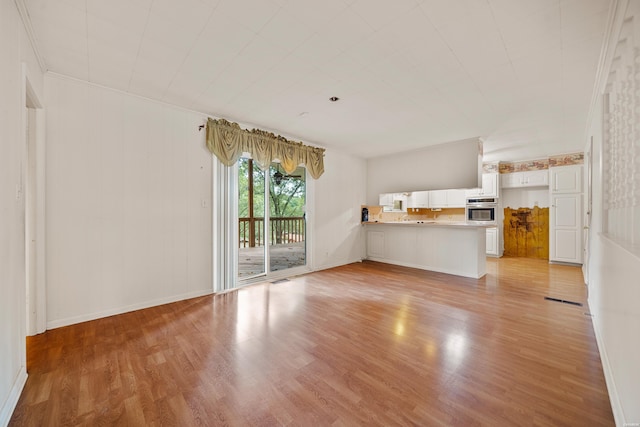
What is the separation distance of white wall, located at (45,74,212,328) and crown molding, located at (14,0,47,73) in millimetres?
239

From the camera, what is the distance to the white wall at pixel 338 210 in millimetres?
5395

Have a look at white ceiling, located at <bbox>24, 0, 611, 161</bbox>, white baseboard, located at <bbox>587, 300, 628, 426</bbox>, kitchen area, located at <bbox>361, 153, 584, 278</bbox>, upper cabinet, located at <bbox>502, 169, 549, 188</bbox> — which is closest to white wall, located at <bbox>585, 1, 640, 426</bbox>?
white baseboard, located at <bbox>587, 300, 628, 426</bbox>

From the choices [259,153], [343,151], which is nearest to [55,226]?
[259,153]

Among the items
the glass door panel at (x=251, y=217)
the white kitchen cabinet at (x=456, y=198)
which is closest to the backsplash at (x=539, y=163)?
the white kitchen cabinet at (x=456, y=198)

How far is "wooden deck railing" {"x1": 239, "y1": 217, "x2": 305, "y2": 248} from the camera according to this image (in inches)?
211

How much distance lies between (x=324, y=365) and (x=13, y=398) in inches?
76.9

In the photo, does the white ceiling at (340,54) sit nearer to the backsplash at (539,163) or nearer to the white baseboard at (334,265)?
the backsplash at (539,163)

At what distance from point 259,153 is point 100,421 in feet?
11.5

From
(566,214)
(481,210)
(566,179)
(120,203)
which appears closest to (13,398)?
(120,203)

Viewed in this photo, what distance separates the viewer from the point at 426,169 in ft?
18.8

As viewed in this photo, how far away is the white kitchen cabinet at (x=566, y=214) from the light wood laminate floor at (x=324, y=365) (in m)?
3.32

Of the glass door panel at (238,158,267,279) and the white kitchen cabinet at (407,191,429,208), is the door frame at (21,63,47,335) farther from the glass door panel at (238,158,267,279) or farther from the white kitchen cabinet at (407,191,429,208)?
the white kitchen cabinet at (407,191,429,208)

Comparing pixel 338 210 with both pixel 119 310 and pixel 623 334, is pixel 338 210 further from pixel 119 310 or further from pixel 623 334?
pixel 623 334

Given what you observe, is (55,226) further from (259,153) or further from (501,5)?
(501,5)
